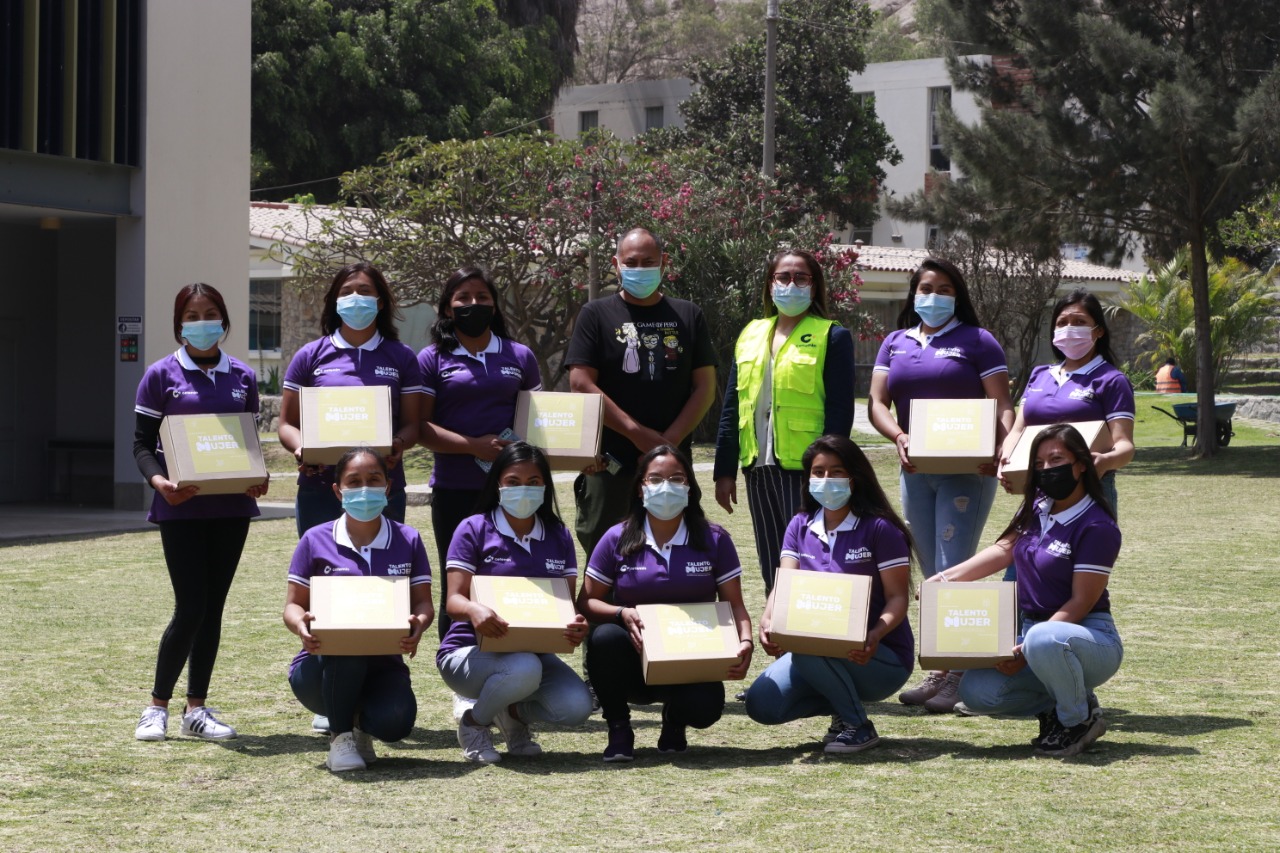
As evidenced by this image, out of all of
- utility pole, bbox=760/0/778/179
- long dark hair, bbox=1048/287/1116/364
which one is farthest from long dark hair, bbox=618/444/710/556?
utility pole, bbox=760/0/778/179

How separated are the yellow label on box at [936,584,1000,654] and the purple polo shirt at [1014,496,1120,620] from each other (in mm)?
253

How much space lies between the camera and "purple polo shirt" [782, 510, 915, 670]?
5949 millimetres

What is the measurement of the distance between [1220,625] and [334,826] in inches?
226

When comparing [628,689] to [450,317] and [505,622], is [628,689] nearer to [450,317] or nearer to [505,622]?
[505,622]

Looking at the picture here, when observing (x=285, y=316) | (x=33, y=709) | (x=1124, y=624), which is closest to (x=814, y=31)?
(x=285, y=316)

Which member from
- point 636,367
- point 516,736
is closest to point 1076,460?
point 636,367

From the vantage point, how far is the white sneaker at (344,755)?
5.57 metres

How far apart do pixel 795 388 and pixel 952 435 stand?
0.66m

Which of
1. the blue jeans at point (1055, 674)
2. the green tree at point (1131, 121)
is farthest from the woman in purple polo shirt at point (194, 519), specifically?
the green tree at point (1131, 121)

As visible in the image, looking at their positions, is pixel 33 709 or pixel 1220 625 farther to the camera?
pixel 1220 625

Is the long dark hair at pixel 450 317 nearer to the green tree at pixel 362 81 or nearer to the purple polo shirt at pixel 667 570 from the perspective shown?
the purple polo shirt at pixel 667 570

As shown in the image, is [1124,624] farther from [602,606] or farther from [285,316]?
[285,316]

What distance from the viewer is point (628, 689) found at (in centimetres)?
587

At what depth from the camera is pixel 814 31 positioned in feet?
136
